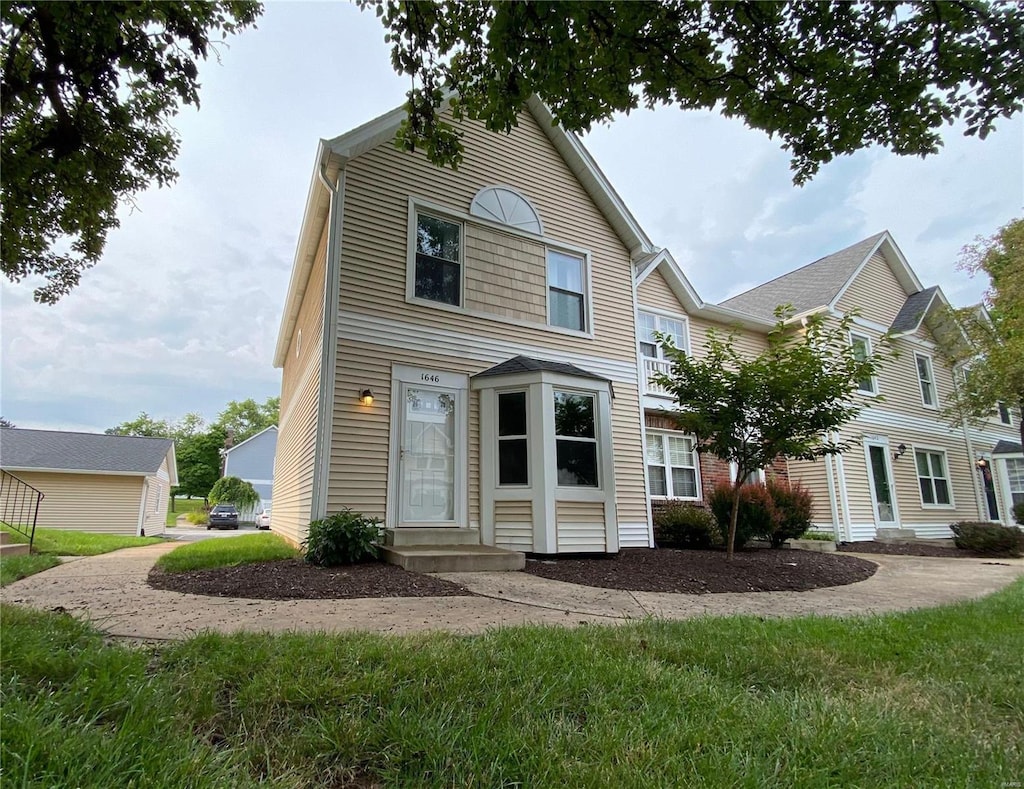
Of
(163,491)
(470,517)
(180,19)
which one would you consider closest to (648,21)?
(180,19)

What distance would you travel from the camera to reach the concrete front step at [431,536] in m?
7.32

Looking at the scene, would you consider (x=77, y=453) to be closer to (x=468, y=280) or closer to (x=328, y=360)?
(x=328, y=360)

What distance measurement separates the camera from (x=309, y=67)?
5895 mm

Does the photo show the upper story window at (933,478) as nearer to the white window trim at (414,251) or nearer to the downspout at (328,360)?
the white window trim at (414,251)

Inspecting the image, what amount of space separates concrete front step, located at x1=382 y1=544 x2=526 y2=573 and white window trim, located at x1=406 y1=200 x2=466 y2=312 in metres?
3.82

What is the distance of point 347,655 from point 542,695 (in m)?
1.01

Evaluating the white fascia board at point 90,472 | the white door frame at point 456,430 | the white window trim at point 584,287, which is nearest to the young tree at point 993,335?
the white window trim at point 584,287

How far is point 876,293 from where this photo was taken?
1662 centimetres

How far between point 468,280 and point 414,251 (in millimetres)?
1040

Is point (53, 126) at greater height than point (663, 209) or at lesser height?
lesser

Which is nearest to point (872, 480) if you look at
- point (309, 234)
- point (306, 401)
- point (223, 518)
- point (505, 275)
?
point (505, 275)

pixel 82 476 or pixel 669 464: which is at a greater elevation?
pixel 82 476

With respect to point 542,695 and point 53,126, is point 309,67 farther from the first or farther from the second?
point 542,695

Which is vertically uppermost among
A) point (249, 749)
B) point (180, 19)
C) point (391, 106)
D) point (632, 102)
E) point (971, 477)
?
point (391, 106)
